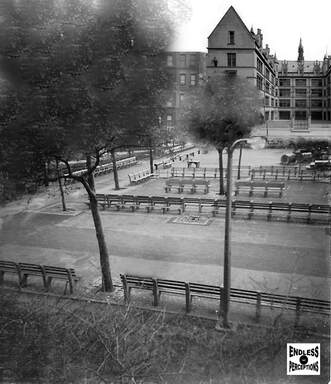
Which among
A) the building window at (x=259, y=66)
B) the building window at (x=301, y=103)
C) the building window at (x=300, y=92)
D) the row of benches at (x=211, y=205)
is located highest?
the building window at (x=259, y=66)

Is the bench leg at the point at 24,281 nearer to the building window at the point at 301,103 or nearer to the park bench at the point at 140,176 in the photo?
the building window at the point at 301,103

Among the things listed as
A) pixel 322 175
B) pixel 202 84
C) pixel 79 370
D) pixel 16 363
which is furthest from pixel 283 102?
pixel 322 175

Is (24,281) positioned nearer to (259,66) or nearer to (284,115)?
(284,115)

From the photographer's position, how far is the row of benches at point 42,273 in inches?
333

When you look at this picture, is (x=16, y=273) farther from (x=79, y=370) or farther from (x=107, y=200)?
(x=107, y=200)

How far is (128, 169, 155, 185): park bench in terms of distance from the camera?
775 inches

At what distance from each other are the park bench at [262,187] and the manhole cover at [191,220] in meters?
3.65

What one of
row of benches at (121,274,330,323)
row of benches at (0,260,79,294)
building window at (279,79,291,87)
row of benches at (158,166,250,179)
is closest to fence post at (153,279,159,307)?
row of benches at (121,274,330,323)

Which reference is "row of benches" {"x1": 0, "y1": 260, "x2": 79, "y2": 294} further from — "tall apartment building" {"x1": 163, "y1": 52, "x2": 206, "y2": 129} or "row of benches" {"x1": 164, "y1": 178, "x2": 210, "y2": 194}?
"row of benches" {"x1": 164, "y1": 178, "x2": 210, "y2": 194}

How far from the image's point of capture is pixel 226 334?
6707mm

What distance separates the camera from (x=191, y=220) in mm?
12984

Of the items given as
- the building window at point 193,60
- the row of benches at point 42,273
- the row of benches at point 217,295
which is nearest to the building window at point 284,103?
the building window at point 193,60

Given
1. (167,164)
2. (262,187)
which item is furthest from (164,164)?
(262,187)

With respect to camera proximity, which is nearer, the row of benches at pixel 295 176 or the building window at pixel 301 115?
the building window at pixel 301 115
